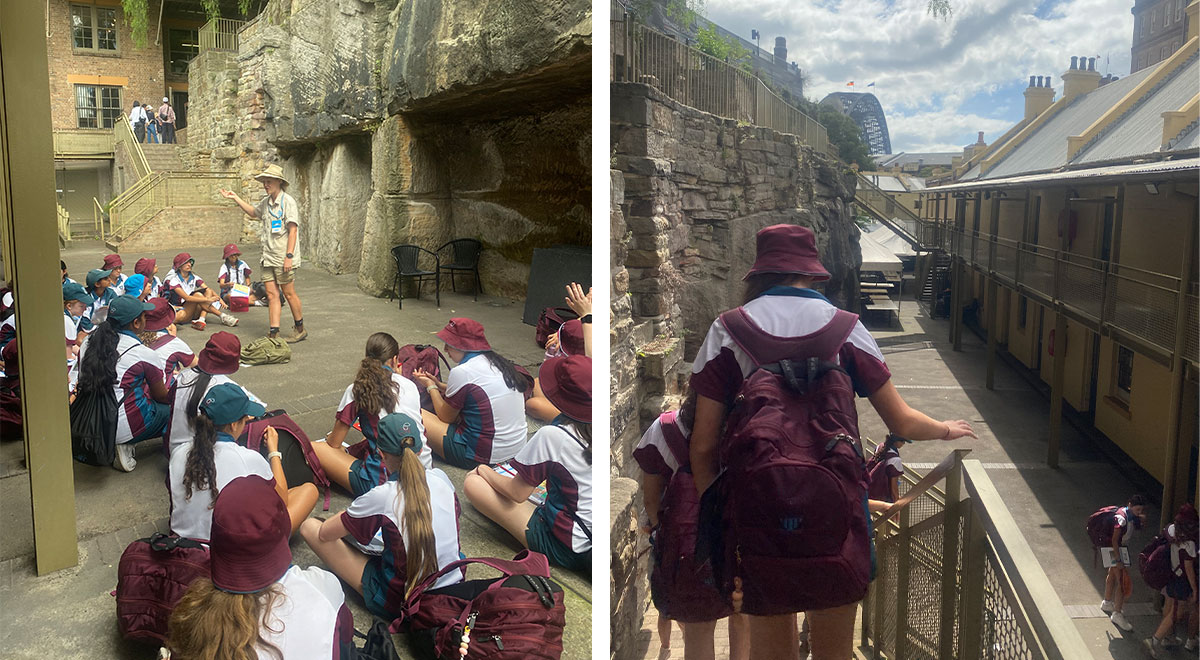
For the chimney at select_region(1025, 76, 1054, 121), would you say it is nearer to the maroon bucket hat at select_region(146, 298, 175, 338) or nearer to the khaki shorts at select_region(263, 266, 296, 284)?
the khaki shorts at select_region(263, 266, 296, 284)

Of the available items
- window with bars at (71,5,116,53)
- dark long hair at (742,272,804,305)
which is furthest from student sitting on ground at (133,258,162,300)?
dark long hair at (742,272,804,305)

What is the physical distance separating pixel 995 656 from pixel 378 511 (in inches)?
53.7

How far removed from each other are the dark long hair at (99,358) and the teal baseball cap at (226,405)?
0.73 ft

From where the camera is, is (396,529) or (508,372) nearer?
(396,529)

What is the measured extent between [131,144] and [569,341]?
1.12 metres

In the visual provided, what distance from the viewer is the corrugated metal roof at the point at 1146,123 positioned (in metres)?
1.59

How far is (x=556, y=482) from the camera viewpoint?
7.02 ft

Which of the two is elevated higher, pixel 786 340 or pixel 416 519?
pixel 786 340

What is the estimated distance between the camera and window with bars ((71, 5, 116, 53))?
1.59 metres

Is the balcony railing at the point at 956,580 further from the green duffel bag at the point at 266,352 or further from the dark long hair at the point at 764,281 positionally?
the green duffel bag at the point at 266,352

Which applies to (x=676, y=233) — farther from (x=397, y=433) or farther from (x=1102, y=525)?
(x=1102, y=525)

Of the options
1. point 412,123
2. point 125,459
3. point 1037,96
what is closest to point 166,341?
point 125,459

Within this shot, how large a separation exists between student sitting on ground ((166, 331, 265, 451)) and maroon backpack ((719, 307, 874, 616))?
1078 mm

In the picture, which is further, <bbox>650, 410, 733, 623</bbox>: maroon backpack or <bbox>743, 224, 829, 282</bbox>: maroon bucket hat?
<bbox>650, 410, 733, 623</bbox>: maroon backpack
